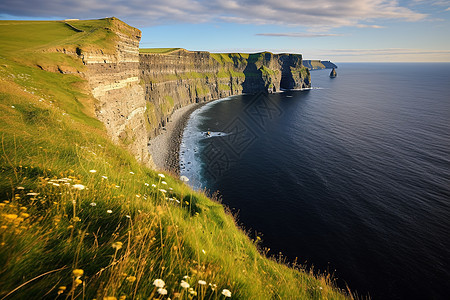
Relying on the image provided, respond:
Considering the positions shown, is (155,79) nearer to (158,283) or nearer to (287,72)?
(158,283)

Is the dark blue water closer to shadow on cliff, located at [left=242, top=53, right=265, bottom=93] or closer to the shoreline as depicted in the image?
the shoreline

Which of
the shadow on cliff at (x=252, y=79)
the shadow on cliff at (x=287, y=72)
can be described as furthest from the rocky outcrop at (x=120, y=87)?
the shadow on cliff at (x=287, y=72)

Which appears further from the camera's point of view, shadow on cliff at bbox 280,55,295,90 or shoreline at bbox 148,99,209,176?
shadow on cliff at bbox 280,55,295,90

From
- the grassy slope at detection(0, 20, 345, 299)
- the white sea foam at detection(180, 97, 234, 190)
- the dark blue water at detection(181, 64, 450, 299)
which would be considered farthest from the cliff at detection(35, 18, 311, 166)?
the grassy slope at detection(0, 20, 345, 299)

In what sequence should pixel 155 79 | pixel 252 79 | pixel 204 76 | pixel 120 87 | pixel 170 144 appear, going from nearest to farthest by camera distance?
pixel 120 87 < pixel 170 144 < pixel 155 79 < pixel 204 76 < pixel 252 79

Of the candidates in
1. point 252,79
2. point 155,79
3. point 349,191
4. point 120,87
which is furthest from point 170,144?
point 252,79

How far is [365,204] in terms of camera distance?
38.9m

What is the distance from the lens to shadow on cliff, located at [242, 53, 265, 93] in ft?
582

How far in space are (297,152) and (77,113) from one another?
2094 inches

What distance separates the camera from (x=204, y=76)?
14488 cm

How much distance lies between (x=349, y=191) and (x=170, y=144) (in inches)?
2002

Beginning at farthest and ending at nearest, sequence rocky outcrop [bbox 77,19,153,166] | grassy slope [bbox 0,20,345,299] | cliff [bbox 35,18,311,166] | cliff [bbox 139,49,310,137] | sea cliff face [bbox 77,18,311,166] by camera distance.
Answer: cliff [bbox 139,49,310,137] → sea cliff face [bbox 77,18,311,166] → cliff [bbox 35,18,311,166] → rocky outcrop [bbox 77,19,153,166] → grassy slope [bbox 0,20,345,299]

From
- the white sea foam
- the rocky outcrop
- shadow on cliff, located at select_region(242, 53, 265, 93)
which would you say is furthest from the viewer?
shadow on cliff, located at select_region(242, 53, 265, 93)

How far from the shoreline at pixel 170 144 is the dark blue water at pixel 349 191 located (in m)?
3.40
